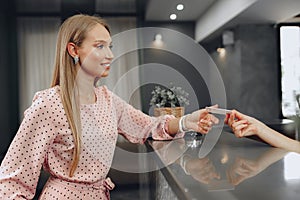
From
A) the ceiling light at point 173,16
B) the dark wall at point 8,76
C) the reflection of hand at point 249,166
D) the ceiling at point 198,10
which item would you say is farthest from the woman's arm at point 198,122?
the dark wall at point 8,76

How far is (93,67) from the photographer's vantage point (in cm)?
A: 80

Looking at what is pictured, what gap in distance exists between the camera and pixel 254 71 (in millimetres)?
2133

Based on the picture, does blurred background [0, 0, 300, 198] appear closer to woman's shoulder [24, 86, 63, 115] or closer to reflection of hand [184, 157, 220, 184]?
reflection of hand [184, 157, 220, 184]

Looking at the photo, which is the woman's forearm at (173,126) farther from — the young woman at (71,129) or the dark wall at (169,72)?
the dark wall at (169,72)

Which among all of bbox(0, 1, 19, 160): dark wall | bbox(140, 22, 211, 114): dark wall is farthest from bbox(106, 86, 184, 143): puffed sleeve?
bbox(0, 1, 19, 160): dark wall

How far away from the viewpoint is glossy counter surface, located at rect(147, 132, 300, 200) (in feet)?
1.88

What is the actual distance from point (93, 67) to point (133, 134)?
0.93 ft

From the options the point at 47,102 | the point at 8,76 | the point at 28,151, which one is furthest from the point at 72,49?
the point at 8,76

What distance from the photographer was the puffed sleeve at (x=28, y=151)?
2.24 ft

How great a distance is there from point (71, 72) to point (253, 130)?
548mm

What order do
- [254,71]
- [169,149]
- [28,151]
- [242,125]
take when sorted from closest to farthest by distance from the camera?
[28,151] → [242,125] → [169,149] → [254,71]

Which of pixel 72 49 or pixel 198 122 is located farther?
pixel 198 122

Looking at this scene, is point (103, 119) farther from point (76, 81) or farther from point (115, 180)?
point (115, 180)

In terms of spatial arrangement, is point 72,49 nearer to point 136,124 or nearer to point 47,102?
point 47,102
